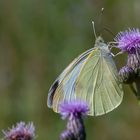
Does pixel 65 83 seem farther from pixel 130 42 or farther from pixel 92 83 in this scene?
pixel 130 42

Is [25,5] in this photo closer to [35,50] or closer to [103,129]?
[35,50]

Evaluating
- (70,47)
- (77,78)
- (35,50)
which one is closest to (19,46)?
(35,50)

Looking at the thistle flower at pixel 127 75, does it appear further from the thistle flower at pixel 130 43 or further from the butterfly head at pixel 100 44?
the butterfly head at pixel 100 44

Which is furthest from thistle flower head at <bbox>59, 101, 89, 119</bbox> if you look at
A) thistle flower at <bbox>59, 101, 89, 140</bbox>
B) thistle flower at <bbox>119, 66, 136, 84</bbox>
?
thistle flower at <bbox>119, 66, 136, 84</bbox>

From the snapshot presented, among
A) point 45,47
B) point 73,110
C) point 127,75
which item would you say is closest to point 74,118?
point 73,110

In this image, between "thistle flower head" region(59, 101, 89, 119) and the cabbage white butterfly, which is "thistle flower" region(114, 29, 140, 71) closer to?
the cabbage white butterfly

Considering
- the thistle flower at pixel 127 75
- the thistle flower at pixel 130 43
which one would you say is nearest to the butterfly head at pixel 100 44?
the thistle flower at pixel 130 43
